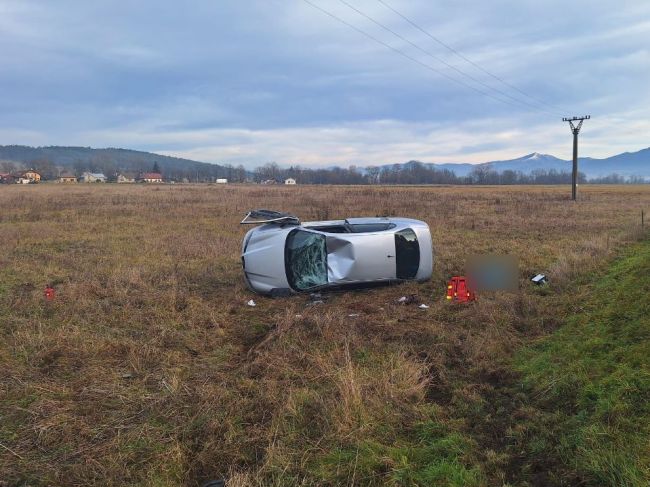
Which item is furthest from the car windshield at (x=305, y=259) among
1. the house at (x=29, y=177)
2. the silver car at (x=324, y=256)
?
the house at (x=29, y=177)

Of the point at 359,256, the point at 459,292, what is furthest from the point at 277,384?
the point at 459,292

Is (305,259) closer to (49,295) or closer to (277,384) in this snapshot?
(277,384)

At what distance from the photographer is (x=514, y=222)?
60.2 ft

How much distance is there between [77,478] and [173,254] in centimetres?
919

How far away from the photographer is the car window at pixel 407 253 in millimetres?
8312

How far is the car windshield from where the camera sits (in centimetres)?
805

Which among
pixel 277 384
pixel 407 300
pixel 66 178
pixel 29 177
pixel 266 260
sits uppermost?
pixel 66 178

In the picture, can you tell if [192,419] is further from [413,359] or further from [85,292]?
[85,292]

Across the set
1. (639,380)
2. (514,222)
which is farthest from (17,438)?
(514,222)

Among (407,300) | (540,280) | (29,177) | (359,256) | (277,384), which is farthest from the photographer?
(29,177)

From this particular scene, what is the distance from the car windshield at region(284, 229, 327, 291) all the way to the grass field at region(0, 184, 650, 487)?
445 millimetres

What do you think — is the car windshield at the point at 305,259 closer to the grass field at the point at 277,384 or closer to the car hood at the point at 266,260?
the car hood at the point at 266,260

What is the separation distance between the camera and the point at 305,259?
819cm

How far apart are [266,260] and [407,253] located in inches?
104
